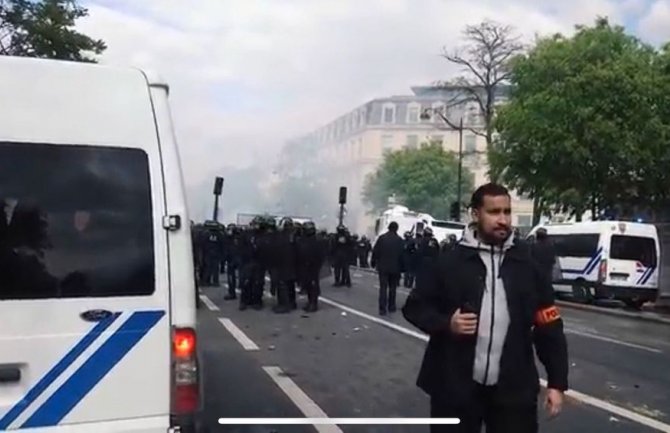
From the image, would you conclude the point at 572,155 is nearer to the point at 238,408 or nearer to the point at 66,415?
the point at 238,408

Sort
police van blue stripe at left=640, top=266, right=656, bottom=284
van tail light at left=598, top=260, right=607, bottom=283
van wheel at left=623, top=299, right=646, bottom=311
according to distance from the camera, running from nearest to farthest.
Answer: police van blue stripe at left=640, top=266, right=656, bottom=284 → van tail light at left=598, top=260, right=607, bottom=283 → van wheel at left=623, top=299, right=646, bottom=311

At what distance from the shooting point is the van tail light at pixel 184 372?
13.3 ft

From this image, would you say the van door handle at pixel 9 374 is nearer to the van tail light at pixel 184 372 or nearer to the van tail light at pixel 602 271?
the van tail light at pixel 184 372

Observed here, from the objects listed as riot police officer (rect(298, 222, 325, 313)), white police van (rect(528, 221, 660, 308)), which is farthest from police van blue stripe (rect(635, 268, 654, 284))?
riot police officer (rect(298, 222, 325, 313))

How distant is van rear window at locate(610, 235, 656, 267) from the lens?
26.9 m

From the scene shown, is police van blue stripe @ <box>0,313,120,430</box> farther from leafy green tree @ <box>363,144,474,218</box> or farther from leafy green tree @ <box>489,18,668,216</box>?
leafy green tree @ <box>363,144,474,218</box>

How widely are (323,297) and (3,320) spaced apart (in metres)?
20.4

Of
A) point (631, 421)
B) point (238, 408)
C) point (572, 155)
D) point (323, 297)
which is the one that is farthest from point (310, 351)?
point (572, 155)

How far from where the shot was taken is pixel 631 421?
8641 mm

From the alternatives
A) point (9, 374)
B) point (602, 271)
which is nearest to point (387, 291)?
point (602, 271)

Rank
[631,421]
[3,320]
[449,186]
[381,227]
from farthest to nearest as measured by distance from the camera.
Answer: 1. [449,186]
2. [381,227]
3. [631,421]
4. [3,320]

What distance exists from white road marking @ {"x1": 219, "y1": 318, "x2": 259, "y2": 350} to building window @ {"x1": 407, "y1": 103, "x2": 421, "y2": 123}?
103m

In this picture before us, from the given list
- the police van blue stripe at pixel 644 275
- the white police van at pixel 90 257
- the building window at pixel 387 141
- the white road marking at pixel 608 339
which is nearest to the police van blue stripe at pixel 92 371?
the white police van at pixel 90 257

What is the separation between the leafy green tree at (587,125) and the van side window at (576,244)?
463cm
